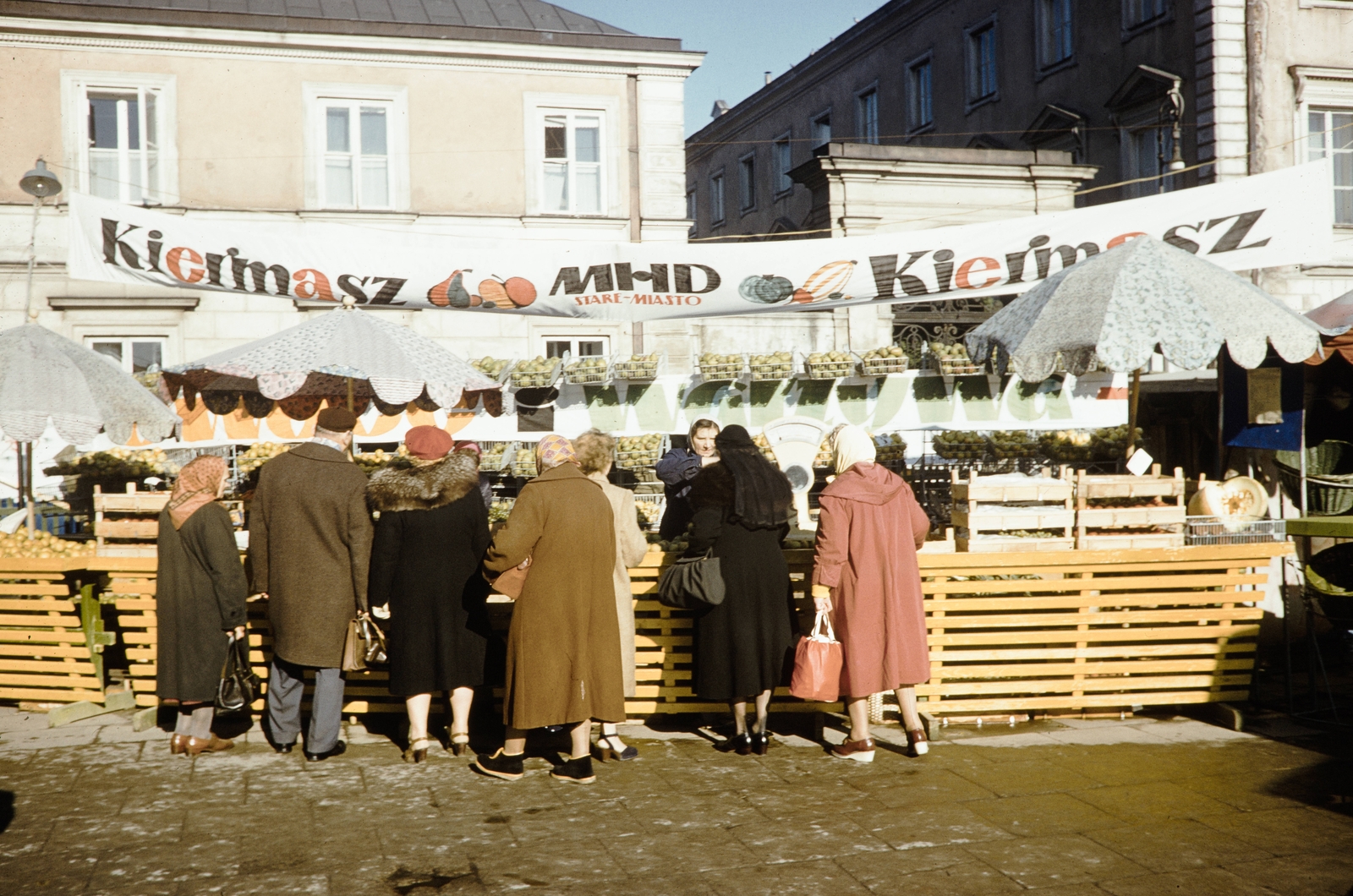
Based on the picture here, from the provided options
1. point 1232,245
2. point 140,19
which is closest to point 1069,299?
point 1232,245

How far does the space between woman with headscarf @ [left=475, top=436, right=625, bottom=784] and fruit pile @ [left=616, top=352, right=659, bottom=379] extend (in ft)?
17.0

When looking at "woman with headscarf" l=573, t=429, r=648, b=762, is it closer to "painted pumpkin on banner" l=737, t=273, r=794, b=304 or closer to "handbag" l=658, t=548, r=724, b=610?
"handbag" l=658, t=548, r=724, b=610

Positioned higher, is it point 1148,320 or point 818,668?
point 1148,320

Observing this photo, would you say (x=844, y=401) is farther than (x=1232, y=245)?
Yes

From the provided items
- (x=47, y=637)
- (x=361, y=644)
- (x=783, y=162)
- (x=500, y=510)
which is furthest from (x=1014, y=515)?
(x=783, y=162)

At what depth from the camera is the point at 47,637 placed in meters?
7.56

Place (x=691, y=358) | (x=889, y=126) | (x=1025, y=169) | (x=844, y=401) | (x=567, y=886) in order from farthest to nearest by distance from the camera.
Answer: (x=889, y=126)
(x=1025, y=169)
(x=691, y=358)
(x=844, y=401)
(x=567, y=886)

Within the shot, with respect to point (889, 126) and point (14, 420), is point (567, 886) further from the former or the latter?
point (889, 126)

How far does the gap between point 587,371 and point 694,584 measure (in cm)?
523

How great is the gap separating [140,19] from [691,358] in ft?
30.3

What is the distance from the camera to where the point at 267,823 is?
5352mm

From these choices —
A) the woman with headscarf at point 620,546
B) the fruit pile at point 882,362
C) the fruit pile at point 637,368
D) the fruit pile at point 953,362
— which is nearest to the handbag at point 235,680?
the woman with headscarf at point 620,546

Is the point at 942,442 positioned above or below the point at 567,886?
above

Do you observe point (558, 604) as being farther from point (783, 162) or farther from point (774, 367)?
point (783, 162)
